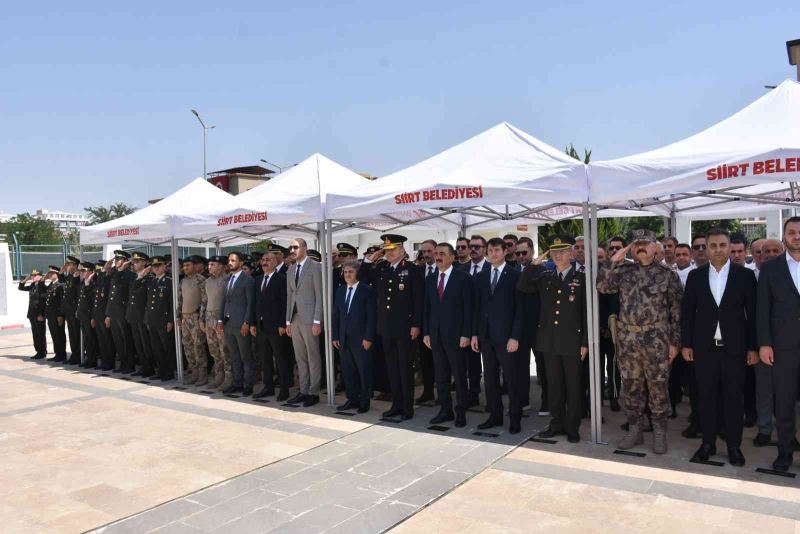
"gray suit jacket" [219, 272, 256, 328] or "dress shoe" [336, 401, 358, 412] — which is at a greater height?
"gray suit jacket" [219, 272, 256, 328]

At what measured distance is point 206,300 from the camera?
8188 millimetres

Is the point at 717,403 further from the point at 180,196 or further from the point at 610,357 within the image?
the point at 180,196

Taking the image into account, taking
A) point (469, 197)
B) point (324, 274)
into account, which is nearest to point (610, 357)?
point (469, 197)

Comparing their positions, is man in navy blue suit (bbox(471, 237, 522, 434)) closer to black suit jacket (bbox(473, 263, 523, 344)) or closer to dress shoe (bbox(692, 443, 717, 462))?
black suit jacket (bbox(473, 263, 523, 344))

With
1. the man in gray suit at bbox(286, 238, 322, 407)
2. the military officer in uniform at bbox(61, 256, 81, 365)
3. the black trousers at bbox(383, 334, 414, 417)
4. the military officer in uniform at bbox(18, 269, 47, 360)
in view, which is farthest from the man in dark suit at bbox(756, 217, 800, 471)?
the military officer in uniform at bbox(18, 269, 47, 360)

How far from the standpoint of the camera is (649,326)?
4.88 meters

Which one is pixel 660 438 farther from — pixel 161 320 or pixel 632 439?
pixel 161 320

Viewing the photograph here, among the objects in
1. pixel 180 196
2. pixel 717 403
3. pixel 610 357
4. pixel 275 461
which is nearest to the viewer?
pixel 717 403

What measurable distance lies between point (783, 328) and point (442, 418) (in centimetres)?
308

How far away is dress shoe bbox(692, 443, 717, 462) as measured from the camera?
474 cm

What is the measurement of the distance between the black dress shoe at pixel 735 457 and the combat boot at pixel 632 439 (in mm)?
698

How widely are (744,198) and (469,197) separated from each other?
110 inches

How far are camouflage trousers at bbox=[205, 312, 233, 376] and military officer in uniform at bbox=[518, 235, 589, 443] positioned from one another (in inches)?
169

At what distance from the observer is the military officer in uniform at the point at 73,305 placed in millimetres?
10602
